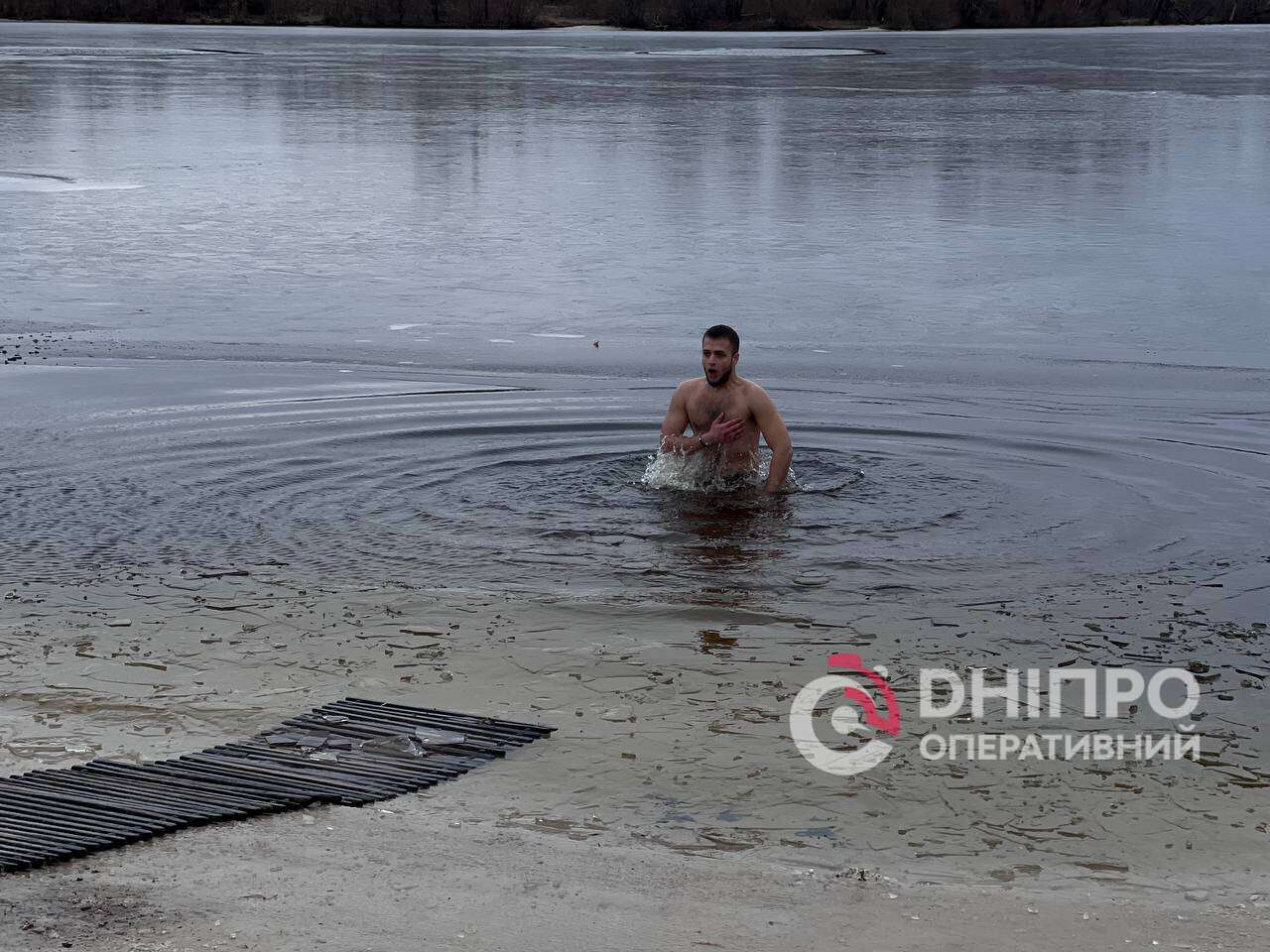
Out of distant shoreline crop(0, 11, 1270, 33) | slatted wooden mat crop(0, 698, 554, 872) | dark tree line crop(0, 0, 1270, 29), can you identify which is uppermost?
dark tree line crop(0, 0, 1270, 29)

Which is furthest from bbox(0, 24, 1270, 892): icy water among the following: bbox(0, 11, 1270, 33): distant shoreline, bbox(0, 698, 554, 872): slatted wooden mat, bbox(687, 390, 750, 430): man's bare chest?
bbox(0, 11, 1270, 33): distant shoreline

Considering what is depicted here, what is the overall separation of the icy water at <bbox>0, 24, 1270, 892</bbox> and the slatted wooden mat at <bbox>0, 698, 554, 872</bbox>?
29 centimetres

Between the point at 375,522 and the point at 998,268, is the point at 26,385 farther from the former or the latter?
the point at 998,268

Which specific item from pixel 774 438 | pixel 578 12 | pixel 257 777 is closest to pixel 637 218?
pixel 774 438

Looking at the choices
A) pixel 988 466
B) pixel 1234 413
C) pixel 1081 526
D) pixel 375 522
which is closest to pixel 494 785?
pixel 375 522

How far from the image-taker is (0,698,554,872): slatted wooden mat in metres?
5.12

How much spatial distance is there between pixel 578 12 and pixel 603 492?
73.5 metres

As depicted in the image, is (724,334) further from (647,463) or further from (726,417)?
(647,463)

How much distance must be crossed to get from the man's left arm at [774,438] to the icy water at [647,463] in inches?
7.4

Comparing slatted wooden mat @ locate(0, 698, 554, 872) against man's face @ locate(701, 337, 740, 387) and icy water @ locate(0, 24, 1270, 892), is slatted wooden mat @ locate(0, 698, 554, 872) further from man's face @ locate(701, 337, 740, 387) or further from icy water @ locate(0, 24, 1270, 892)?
man's face @ locate(701, 337, 740, 387)

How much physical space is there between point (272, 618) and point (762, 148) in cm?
2030

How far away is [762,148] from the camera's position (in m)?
26.8

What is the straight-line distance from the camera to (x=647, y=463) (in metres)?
Result: 10.2

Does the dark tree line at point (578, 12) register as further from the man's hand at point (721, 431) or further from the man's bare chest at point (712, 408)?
the man's hand at point (721, 431)
